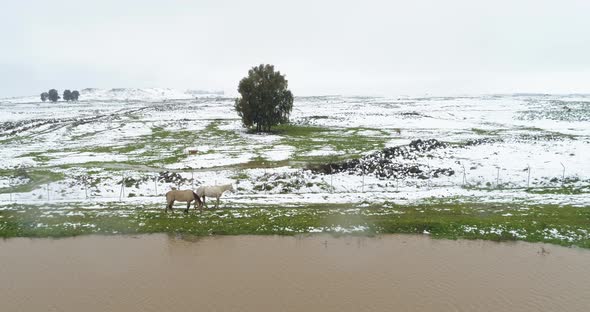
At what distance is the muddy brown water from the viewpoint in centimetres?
1275

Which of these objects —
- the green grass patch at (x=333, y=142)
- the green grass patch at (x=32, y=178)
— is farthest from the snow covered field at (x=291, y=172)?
the green grass patch at (x=333, y=142)

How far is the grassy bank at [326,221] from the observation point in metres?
18.8

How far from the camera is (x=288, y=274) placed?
1468cm

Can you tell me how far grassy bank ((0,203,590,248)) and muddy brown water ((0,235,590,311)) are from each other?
2.63 feet

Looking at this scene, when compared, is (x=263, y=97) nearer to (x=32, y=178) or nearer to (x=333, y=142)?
(x=333, y=142)

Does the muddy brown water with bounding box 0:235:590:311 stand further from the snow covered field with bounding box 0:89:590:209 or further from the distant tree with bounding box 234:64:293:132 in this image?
the distant tree with bounding box 234:64:293:132

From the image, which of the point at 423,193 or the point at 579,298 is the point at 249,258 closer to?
the point at 579,298

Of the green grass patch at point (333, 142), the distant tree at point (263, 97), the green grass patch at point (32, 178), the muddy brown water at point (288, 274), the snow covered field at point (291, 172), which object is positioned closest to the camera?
the muddy brown water at point (288, 274)

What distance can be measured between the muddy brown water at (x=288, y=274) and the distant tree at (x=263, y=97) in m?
49.7

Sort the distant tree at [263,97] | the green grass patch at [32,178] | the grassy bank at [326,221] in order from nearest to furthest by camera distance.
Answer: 1. the grassy bank at [326,221]
2. the green grass patch at [32,178]
3. the distant tree at [263,97]

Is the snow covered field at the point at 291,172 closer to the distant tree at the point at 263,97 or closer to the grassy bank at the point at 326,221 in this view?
→ the grassy bank at the point at 326,221

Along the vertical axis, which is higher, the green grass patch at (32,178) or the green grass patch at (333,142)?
the green grass patch at (333,142)

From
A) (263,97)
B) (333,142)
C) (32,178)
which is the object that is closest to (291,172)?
(32,178)

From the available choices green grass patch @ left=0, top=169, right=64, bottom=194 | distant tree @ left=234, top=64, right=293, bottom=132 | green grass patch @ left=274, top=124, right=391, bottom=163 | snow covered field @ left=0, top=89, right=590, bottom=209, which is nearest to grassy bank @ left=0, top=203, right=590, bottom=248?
snow covered field @ left=0, top=89, right=590, bottom=209
